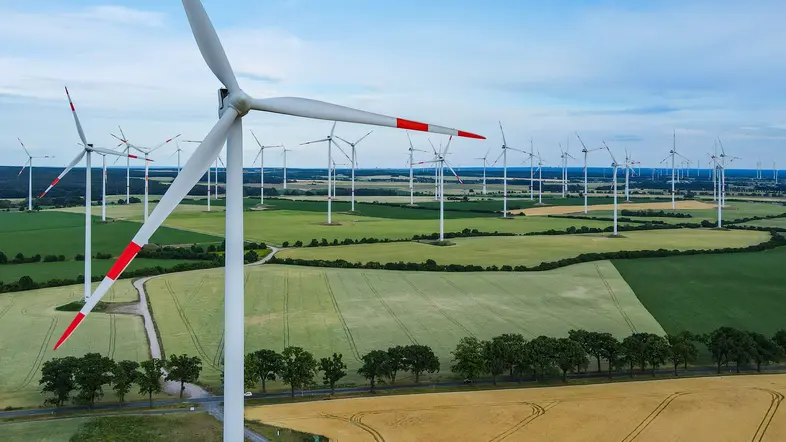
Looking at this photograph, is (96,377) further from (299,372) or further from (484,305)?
(484,305)

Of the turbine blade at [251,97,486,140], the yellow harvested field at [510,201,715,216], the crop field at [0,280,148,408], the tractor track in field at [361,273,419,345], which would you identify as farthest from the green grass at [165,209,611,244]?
the turbine blade at [251,97,486,140]

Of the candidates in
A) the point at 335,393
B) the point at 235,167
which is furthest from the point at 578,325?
the point at 235,167

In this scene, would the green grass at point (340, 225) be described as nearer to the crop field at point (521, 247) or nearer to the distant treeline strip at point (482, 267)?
the crop field at point (521, 247)

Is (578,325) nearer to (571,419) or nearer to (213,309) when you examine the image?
(571,419)

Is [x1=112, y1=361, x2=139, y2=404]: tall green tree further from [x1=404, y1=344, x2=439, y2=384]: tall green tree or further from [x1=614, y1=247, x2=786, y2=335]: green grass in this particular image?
[x1=614, y1=247, x2=786, y2=335]: green grass

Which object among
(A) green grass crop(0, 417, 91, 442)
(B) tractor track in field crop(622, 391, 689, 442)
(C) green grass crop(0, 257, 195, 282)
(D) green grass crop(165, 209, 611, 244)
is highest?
(D) green grass crop(165, 209, 611, 244)

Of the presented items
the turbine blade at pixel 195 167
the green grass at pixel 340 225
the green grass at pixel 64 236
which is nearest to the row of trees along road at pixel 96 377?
the turbine blade at pixel 195 167
